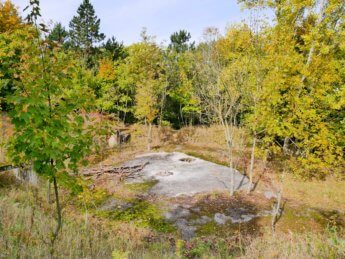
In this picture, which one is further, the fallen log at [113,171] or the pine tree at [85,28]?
the pine tree at [85,28]

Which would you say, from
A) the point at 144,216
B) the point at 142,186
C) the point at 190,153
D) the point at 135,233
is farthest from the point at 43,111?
the point at 190,153

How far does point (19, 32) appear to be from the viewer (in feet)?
14.6

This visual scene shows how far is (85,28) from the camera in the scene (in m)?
38.7

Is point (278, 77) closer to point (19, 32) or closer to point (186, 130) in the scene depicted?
point (19, 32)

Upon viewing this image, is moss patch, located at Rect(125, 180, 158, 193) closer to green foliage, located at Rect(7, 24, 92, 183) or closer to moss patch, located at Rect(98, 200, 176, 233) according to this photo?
moss patch, located at Rect(98, 200, 176, 233)

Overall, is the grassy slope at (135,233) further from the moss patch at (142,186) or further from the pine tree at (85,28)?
the pine tree at (85,28)

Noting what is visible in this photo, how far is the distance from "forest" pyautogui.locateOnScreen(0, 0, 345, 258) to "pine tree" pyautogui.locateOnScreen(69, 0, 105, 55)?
16.5 m

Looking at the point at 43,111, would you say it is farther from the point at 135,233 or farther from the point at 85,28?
the point at 85,28

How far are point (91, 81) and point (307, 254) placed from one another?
24277 millimetres

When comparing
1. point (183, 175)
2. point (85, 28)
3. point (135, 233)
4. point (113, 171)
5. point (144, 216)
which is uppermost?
point (85, 28)

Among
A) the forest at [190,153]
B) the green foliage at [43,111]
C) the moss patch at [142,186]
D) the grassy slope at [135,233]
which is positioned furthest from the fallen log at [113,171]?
the green foliage at [43,111]

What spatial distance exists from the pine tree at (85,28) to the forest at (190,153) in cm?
1646

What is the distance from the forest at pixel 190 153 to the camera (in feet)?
14.8

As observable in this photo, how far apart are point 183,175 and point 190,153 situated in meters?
4.19
